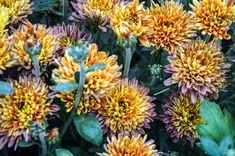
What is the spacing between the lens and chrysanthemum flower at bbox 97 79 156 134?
35.3 inches

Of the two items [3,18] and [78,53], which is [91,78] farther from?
[3,18]

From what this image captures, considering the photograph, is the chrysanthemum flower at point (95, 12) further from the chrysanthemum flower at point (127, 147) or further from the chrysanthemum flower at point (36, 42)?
the chrysanthemum flower at point (127, 147)

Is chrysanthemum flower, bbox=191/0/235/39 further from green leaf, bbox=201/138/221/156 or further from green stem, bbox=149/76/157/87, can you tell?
green leaf, bbox=201/138/221/156

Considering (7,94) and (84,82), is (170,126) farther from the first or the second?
(7,94)

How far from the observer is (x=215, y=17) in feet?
3.19

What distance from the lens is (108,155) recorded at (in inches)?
33.4

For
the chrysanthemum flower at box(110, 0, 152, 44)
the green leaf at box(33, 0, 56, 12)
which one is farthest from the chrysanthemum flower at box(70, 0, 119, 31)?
the green leaf at box(33, 0, 56, 12)

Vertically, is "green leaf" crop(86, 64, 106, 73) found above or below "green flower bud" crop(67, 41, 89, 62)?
below

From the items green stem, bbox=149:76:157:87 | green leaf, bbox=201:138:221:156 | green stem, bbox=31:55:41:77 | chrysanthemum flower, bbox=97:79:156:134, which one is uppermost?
green stem, bbox=31:55:41:77

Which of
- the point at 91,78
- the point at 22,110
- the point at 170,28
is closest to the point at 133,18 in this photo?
the point at 170,28

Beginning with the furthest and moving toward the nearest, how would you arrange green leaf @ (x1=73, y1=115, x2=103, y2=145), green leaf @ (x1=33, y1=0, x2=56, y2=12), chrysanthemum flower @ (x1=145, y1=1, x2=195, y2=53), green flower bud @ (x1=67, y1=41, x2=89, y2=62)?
1. green leaf @ (x1=33, y1=0, x2=56, y2=12)
2. chrysanthemum flower @ (x1=145, y1=1, x2=195, y2=53)
3. green leaf @ (x1=73, y1=115, x2=103, y2=145)
4. green flower bud @ (x1=67, y1=41, x2=89, y2=62)

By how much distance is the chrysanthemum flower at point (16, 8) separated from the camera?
3.22ft

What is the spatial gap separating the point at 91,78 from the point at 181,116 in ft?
0.75

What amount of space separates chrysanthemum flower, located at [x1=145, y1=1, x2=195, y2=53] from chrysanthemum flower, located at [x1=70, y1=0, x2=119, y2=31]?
0.30 ft
